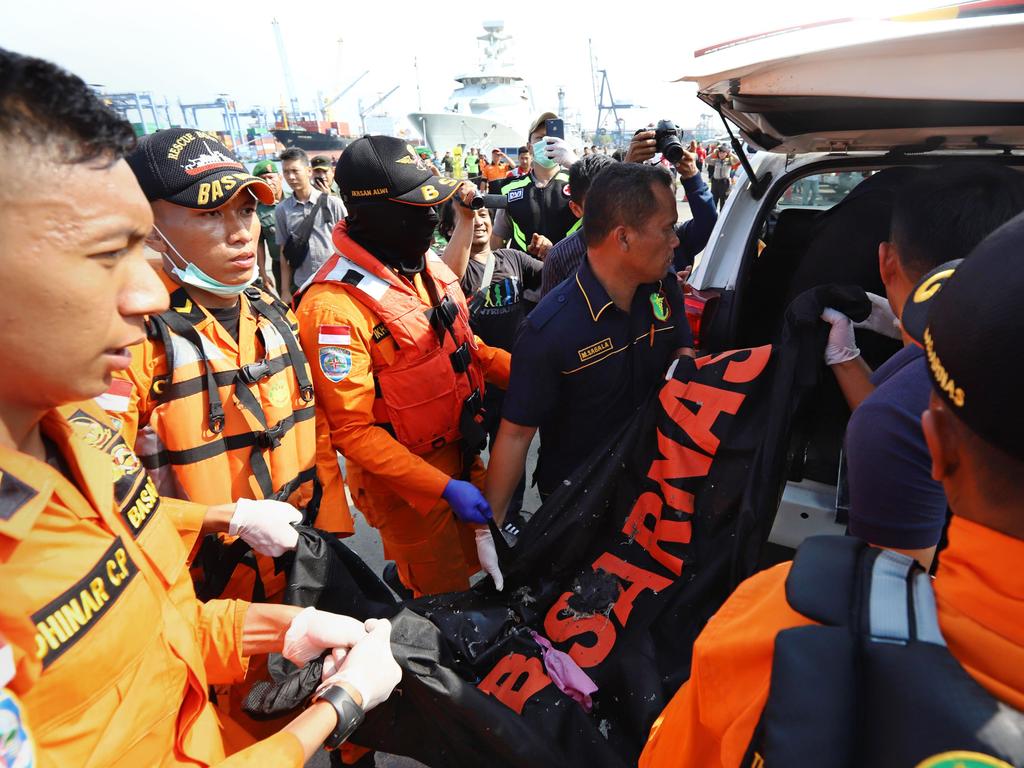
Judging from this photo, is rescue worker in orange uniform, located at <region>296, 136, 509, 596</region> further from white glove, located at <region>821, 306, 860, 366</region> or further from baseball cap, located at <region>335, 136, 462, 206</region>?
white glove, located at <region>821, 306, 860, 366</region>

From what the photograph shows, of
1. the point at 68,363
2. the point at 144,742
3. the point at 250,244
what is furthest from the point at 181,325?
the point at 144,742

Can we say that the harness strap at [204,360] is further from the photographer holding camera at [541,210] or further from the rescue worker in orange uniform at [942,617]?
the photographer holding camera at [541,210]

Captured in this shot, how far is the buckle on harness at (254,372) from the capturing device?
5.72ft

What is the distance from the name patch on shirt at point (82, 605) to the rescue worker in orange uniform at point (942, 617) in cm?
94

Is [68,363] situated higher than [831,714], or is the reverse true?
[68,363]

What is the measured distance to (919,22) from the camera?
128 centimetres

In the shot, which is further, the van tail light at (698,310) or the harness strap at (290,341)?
the van tail light at (698,310)

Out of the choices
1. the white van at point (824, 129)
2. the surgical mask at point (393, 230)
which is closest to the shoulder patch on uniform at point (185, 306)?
the surgical mask at point (393, 230)

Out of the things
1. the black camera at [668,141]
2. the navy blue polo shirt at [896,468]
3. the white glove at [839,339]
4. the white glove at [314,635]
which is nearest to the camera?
the navy blue polo shirt at [896,468]

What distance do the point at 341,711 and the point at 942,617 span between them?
42.5 inches

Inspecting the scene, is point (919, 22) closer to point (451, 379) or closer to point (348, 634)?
point (451, 379)

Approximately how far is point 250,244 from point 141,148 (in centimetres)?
38

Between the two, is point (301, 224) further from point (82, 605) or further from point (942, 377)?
point (942, 377)

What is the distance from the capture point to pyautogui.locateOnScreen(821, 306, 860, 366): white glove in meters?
1.87
